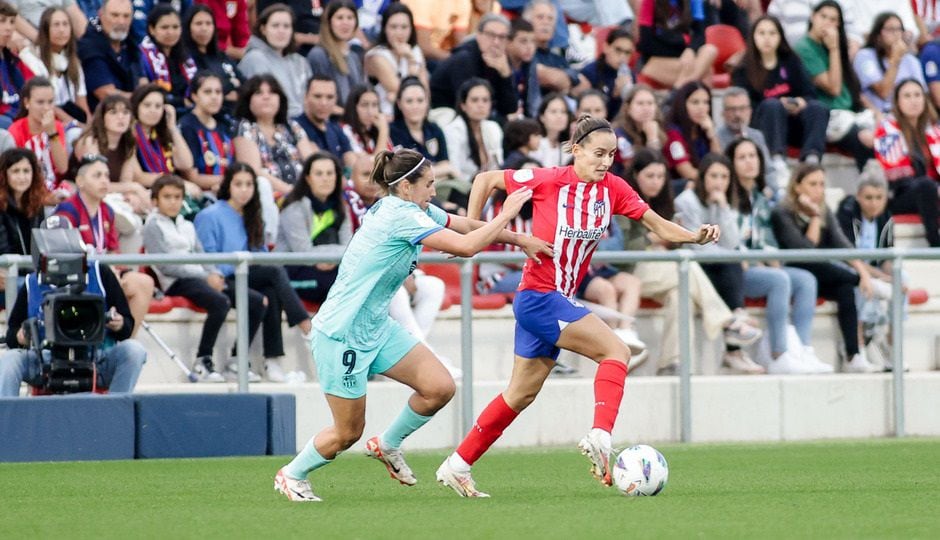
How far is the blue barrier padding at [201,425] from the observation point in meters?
12.5

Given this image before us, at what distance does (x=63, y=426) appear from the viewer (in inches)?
482

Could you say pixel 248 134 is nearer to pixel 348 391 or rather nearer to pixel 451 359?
Result: pixel 451 359

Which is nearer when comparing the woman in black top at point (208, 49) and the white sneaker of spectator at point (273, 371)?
the white sneaker of spectator at point (273, 371)

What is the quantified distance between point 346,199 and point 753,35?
17.4ft

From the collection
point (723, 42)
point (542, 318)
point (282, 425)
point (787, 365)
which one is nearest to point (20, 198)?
point (282, 425)

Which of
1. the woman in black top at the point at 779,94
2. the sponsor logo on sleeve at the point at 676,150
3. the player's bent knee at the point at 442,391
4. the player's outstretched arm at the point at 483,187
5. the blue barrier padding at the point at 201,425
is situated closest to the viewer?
the player's bent knee at the point at 442,391

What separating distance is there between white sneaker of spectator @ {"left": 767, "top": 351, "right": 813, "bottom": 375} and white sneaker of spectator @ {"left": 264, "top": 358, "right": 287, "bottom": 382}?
3989 millimetres

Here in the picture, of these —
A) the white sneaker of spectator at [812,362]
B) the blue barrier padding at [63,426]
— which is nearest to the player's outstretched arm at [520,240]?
the blue barrier padding at [63,426]

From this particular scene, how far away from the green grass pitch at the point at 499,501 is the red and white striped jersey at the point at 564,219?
3.78ft

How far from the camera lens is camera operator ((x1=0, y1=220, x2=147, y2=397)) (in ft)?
40.4

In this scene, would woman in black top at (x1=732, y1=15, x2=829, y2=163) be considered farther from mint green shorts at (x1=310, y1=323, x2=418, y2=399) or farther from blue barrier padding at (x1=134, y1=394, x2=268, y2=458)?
mint green shorts at (x1=310, y1=323, x2=418, y2=399)

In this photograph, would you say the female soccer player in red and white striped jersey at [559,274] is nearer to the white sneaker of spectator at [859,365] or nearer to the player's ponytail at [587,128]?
the player's ponytail at [587,128]

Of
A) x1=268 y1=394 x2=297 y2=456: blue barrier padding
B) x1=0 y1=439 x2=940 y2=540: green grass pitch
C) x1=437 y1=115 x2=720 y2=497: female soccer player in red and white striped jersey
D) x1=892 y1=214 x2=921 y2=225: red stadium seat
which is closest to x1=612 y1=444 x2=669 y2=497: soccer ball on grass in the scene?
x1=0 y1=439 x2=940 y2=540: green grass pitch

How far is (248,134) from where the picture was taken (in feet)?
50.2
